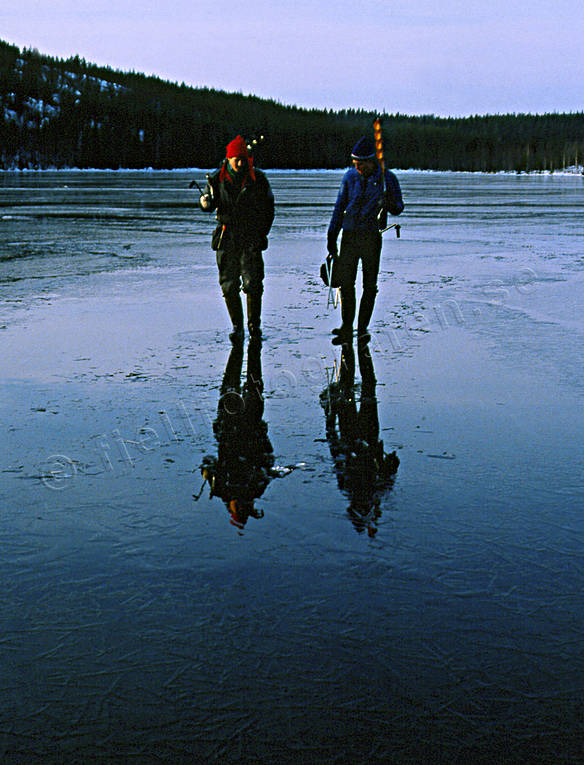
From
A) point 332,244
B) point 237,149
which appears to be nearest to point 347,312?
point 332,244

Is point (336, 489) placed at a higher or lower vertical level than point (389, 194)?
lower

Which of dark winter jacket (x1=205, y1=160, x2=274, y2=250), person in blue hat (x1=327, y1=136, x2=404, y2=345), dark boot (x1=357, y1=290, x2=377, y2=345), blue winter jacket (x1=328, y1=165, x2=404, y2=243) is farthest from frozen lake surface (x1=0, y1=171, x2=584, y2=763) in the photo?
blue winter jacket (x1=328, y1=165, x2=404, y2=243)

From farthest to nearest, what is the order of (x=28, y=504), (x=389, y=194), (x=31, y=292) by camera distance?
(x=31, y=292) → (x=389, y=194) → (x=28, y=504)

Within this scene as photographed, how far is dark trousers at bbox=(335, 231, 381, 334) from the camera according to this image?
955 cm

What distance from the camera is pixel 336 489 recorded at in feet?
16.2

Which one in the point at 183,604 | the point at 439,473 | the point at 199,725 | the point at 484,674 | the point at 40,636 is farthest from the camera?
the point at 439,473

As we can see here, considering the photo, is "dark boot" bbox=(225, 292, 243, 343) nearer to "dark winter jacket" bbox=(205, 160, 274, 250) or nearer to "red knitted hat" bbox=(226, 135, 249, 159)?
"dark winter jacket" bbox=(205, 160, 274, 250)

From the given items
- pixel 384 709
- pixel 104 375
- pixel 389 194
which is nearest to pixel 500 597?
pixel 384 709

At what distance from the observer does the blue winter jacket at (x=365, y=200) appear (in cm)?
932

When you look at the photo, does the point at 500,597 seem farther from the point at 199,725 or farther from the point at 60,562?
the point at 60,562

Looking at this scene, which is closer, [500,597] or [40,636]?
[40,636]

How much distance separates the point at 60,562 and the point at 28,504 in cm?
85

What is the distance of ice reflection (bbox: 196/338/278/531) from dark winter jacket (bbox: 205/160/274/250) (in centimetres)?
234

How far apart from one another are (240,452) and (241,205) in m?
4.65
